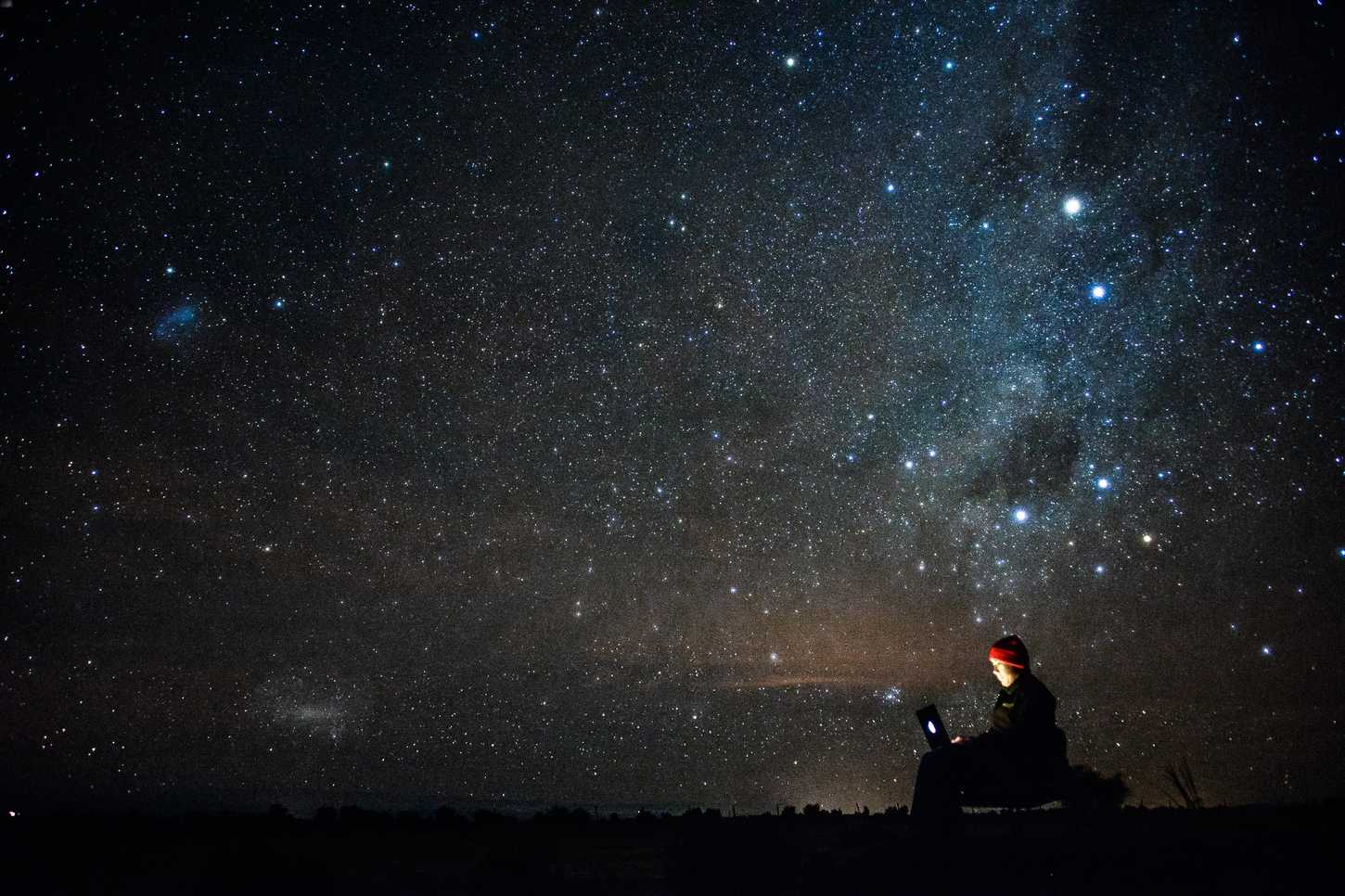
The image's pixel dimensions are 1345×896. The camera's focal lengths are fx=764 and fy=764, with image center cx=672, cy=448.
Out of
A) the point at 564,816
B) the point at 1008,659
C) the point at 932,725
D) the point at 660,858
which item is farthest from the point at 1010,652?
the point at 564,816

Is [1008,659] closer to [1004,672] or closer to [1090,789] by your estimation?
[1004,672]

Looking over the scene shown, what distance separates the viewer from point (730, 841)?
4020 mm

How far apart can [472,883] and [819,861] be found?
71.5 inches

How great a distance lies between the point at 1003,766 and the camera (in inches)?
180

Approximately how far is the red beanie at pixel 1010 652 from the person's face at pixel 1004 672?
2 centimetres

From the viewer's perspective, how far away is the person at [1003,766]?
4.54 meters

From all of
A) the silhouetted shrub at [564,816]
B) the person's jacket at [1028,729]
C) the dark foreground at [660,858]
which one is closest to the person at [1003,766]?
the person's jacket at [1028,729]

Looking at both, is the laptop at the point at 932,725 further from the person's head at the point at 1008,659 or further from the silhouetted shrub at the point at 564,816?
the silhouetted shrub at the point at 564,816

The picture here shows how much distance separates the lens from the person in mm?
4539

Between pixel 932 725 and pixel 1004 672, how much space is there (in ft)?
2.00

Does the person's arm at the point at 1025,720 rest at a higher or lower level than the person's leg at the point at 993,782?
higher

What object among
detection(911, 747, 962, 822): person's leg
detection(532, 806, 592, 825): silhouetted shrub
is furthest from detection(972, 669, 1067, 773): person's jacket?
detection(532, 806, 592, 825): silhouetted shrub

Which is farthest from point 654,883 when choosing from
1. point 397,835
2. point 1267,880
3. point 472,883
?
point 1267,880

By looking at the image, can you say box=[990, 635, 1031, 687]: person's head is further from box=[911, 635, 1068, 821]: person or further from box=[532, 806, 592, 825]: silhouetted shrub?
→ box=[532, 806, 592, 825]: silhouetted shrub
